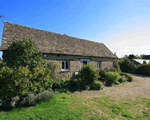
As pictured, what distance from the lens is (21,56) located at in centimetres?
628

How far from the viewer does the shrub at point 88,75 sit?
8.52m

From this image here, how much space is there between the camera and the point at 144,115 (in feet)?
13.6

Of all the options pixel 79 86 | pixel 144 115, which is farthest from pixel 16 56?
pixel 144 115

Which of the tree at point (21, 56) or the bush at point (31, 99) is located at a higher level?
the tree at point (21, 56)

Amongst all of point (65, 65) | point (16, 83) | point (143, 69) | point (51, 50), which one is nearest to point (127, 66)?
point (143, 69)

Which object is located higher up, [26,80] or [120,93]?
[26,80]

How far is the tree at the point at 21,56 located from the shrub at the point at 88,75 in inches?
171

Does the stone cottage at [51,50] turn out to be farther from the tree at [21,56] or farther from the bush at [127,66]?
the bush at [127,66]

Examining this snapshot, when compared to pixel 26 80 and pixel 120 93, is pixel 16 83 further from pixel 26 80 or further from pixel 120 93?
pixel 120 93

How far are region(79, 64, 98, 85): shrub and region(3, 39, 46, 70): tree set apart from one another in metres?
4.35

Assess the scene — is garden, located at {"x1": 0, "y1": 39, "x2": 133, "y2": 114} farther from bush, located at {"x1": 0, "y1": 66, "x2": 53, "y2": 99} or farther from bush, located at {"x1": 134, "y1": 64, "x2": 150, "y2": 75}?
bush, located at {"x1": 134, "y1": 64, "x2": 150, "y2": 75}

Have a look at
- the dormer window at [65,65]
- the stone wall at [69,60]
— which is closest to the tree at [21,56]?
the stone wall at [69,60]

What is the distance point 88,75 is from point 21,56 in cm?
595

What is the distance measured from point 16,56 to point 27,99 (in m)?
3.25
